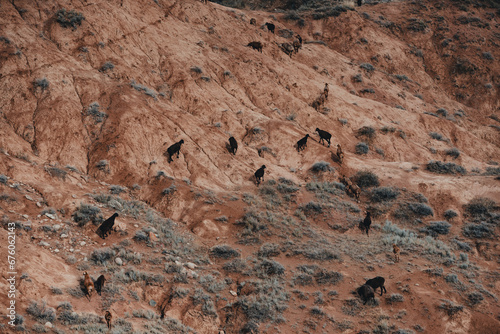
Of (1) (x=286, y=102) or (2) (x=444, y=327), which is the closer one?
(2) (x=444, y=327)

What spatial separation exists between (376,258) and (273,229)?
529 centimetres

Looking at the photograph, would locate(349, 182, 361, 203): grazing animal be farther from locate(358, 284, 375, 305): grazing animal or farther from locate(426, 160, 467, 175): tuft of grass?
locate(358, 284, 375, 305): grazing animal

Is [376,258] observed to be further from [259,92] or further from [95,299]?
[259,92]

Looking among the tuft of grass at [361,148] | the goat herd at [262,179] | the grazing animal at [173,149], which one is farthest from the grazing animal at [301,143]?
the grazing animal at [173,149]

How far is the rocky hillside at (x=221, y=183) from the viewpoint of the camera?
16578mm

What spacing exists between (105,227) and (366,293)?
37.5 feet

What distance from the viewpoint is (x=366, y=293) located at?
688 inches

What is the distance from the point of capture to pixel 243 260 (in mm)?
19594

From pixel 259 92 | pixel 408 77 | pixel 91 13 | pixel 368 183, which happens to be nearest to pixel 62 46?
pixel 91 13

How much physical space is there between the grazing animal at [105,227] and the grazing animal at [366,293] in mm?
11161

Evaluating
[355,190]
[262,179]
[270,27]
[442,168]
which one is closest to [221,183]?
[262,179]

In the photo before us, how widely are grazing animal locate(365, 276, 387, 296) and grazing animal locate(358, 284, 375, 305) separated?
0.36m

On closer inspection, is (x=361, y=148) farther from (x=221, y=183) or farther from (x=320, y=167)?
(x=221, y=183)

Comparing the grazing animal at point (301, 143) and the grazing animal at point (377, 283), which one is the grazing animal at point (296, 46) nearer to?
the grazing animal at point (301, 143)
